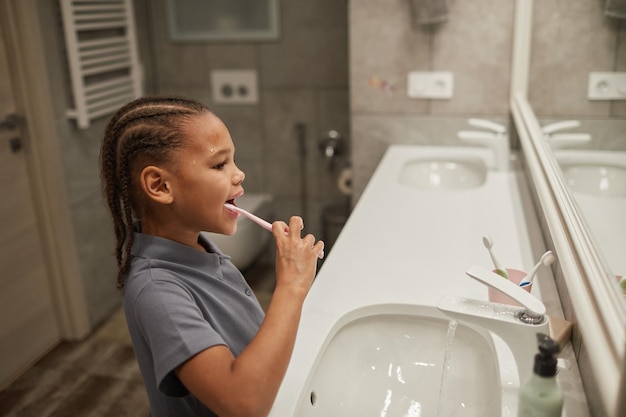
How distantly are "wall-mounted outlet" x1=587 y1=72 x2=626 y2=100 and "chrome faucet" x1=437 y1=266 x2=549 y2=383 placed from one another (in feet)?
1.82

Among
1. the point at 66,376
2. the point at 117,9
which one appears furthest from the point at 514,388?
the point at 117,9

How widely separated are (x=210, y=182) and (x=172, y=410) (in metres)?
0.33

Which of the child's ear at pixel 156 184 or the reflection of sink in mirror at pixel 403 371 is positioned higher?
the child's ear at pixel 156 184

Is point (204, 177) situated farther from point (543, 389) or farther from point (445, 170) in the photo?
point (445, 170)

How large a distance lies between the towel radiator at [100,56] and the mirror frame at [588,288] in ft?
5.88

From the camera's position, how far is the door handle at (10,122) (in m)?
2.21

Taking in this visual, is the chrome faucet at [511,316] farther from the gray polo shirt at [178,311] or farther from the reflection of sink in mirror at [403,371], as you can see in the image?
the gray polo shirt at [178,311]

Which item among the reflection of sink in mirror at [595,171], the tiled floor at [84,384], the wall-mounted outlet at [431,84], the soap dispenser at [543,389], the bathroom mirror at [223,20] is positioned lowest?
the tiled floor at [84,384]

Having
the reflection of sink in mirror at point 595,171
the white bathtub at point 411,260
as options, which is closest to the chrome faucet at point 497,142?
the white bathtub at point 411,260

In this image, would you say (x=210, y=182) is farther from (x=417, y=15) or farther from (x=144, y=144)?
(x=417, y=15)

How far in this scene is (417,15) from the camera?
2.18 metres

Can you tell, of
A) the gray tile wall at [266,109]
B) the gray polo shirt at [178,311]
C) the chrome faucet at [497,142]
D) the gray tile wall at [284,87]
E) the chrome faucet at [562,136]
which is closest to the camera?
the gray polo shirt at [178,311]

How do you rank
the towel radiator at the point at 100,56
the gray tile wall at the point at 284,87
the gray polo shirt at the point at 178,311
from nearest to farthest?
the gray polo shirt at the point at 178,311
the towel radiator at the point at 100,56
the gray tile wall at the point at 284,87

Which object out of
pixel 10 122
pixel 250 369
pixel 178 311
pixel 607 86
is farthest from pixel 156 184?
pixel 10 122
